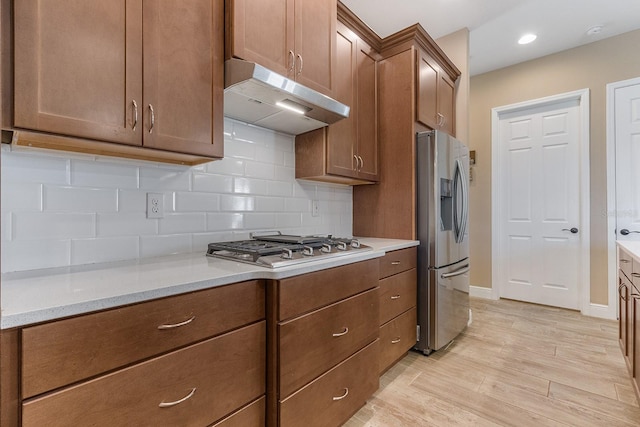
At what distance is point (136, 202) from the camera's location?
4.83 ft

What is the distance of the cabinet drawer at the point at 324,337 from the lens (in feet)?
4.10

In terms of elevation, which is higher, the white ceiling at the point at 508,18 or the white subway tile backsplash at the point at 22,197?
the white ceiling at the point at 508,18

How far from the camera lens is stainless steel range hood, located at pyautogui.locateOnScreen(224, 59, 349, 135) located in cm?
142

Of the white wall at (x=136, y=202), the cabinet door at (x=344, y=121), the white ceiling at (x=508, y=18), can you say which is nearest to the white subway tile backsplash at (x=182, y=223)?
the white wall at (x=136, y=202)

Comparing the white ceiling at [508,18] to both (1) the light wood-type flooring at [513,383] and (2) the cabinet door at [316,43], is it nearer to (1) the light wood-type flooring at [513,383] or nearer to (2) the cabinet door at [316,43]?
(2) the cabinet door at [316,43]

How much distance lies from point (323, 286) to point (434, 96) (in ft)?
7.07

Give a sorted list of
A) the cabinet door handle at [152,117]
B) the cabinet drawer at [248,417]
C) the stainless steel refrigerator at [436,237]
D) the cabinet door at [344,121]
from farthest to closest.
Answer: the stainless steel refrigerator at [436,237] < the cabinet door at [344,121] < the cabinet door handle at [152,117] < the cabinet drawer at [248,417]

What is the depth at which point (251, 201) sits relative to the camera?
198 centimetres

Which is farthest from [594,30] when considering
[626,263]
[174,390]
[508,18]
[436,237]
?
[174,390]

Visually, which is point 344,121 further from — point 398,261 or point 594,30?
point 594,30

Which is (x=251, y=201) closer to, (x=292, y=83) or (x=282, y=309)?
(x=292, y=83)

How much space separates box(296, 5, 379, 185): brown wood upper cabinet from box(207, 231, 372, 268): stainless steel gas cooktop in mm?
638

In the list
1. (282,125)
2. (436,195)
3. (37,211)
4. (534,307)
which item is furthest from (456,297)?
(37,211)

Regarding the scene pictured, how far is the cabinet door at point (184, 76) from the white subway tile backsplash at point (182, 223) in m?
0.44
